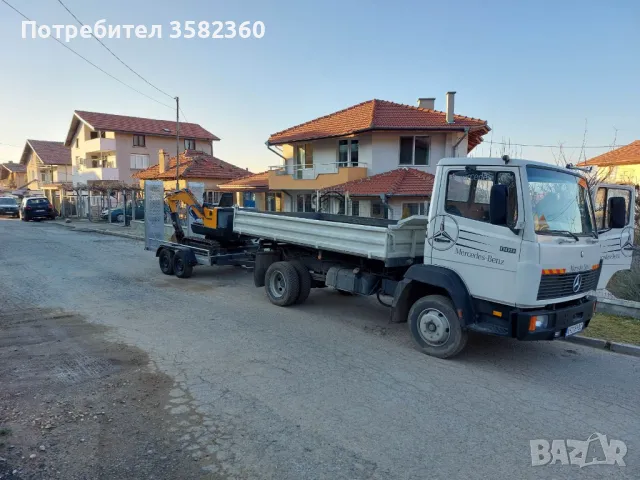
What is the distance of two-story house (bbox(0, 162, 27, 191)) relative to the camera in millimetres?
71125

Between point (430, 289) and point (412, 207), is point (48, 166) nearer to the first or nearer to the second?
point (412, 207)

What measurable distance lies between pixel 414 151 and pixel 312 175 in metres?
6.11

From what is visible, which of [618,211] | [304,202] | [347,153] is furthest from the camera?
[304,202]

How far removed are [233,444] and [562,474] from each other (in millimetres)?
2571

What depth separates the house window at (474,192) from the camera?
5.23 m

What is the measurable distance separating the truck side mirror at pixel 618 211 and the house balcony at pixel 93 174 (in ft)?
135

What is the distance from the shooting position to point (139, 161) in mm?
42344

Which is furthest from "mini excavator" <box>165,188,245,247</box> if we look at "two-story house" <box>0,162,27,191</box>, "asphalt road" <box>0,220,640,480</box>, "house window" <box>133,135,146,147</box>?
"two-story house" <box>0,162,27,191</box>

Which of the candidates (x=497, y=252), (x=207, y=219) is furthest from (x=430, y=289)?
(x=207, y=219)

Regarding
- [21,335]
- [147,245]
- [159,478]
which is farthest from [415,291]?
[147,245]

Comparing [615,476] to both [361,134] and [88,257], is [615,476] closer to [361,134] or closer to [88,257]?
[88,257]

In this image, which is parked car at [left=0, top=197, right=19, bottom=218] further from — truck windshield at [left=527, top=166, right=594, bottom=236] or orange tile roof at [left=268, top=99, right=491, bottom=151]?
truck windshield at [left=527, top=166, right=594, bottom=236]

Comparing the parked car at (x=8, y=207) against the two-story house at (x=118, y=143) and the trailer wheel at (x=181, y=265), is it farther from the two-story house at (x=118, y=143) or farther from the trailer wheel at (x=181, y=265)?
the trailer wheel at (x=181, y=265)

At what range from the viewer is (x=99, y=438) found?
3.74 m
